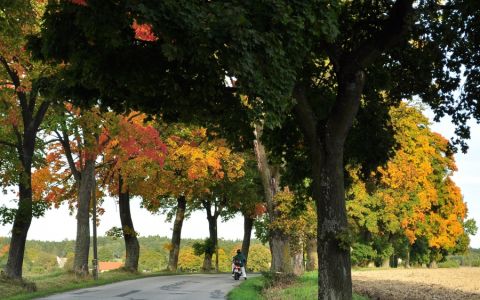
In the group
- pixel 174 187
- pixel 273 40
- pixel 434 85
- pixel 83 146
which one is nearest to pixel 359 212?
pixel 174 187

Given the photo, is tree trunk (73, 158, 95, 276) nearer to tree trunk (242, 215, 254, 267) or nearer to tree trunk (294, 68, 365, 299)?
tree trunk (294, 68, 365, 299)

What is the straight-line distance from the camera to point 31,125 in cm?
2238

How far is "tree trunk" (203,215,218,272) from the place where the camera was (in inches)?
1756

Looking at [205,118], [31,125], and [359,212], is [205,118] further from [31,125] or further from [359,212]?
[359,212]

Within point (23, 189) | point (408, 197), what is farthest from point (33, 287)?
point (408, 197)

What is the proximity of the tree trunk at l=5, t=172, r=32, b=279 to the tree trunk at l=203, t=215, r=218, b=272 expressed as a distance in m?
24.0

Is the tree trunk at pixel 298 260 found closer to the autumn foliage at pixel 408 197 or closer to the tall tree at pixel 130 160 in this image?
the autumn foliage at pixel 408 197

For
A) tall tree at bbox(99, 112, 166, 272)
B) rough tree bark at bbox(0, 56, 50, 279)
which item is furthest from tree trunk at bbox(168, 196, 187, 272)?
rough tree bark at bbox(0, 56, 50, 279)

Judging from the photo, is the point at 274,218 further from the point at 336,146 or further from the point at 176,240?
the point at 176,240

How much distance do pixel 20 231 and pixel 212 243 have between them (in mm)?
24726

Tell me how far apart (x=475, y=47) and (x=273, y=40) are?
8.25 m

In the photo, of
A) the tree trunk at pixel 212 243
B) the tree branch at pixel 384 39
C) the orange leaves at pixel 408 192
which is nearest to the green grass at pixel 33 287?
the tree branch at pixel 384 39

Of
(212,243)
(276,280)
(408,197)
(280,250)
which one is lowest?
(276,280)

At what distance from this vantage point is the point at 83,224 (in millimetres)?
25875
